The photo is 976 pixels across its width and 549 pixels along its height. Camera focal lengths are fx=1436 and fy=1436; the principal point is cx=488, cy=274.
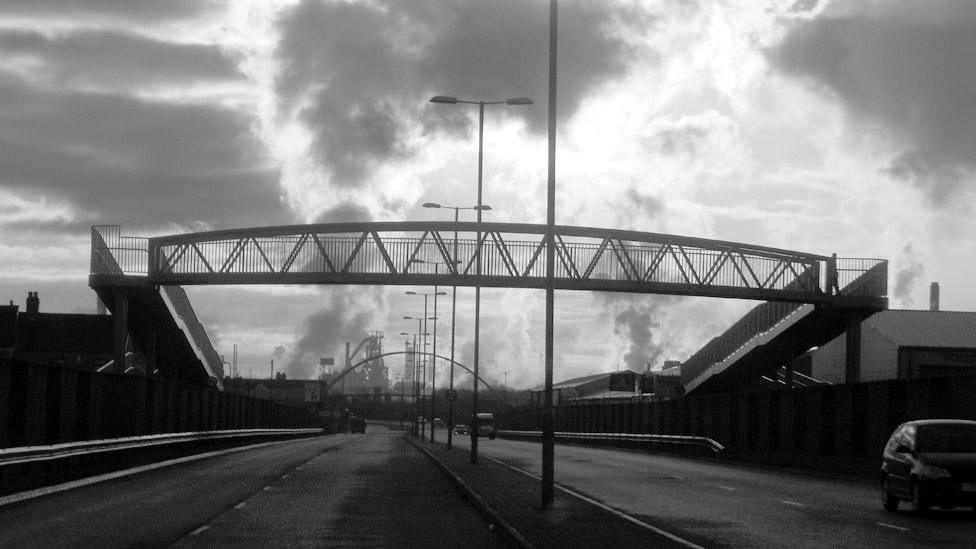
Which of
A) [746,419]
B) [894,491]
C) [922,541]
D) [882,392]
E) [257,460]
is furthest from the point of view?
[746,419]

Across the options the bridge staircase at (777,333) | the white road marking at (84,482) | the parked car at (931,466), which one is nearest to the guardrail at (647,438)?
the bridge staircase at (777,333)

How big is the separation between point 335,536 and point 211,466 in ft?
77.9

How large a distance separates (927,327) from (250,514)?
87541 millimetres

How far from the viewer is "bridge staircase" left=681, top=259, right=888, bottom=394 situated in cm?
7550

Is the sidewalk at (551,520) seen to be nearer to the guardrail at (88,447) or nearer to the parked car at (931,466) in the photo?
the parked car at (931,466)

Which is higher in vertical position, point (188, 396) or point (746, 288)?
point (746, 288)

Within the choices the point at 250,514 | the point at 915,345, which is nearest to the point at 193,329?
the point at 915,345

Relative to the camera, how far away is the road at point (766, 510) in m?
19.4

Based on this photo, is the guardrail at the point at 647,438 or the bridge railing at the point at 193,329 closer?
the guardrail at the point at 647,438

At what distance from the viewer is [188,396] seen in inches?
1993

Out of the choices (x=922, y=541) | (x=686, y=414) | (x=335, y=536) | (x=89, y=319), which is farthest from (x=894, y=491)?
(x=89, y=319)

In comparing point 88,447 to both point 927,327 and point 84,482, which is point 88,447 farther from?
point 927,327

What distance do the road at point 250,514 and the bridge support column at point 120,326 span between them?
107ft

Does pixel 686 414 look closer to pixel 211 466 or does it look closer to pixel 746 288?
pixel 746 288
